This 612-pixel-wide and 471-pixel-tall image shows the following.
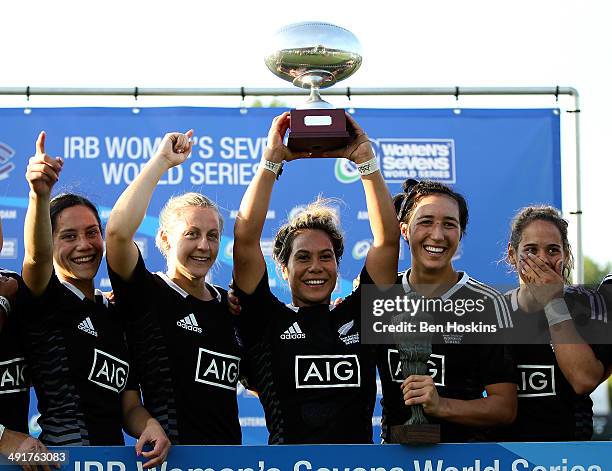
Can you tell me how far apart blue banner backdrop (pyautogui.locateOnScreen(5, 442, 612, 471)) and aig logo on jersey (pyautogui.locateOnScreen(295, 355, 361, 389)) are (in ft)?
1.23

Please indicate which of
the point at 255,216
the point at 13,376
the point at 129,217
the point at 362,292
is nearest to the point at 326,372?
the point at 362,292

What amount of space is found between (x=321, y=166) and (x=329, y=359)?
1.72m

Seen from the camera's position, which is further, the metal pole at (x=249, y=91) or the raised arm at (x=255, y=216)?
the metal pole at (x=249, y=91)

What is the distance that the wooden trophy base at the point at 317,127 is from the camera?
11.3 feet

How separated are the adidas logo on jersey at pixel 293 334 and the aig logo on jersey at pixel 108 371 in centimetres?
51

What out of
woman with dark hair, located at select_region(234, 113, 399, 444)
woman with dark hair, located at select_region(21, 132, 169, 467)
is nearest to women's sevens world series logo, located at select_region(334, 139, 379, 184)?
woman with dark hair, located at select_region(234, 113, 399, 444)

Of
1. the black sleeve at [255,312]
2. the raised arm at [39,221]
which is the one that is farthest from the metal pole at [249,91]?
the raised arm at [39,221]

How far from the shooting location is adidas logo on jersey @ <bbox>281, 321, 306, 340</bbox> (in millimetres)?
3555

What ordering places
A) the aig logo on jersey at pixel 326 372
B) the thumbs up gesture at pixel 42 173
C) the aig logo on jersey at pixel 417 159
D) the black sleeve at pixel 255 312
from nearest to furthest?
the thumbs up gesture at pixel 42 173 → the aig logo on jersey at pixel 326 372 → the black sleeve at pixel 255 312 → the aig logo on jersey at pixel 417 159

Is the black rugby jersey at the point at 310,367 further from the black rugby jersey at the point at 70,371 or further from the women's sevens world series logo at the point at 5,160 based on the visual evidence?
the women's sevens world series logo at the point at 5,160

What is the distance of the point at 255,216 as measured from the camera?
352 centimetres

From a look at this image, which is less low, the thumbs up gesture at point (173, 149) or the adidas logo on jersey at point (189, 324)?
the thumbs up gesture at point (173, 149)

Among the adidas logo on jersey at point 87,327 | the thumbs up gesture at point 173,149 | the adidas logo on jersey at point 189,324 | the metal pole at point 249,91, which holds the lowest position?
the adidas logo on jersey at point 87,327

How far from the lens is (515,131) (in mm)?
5105
